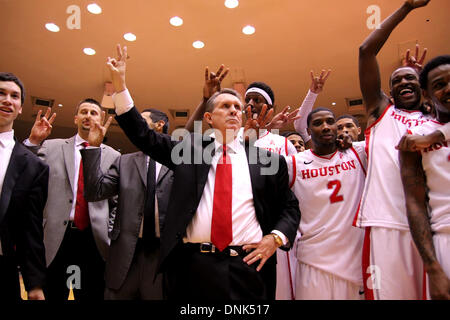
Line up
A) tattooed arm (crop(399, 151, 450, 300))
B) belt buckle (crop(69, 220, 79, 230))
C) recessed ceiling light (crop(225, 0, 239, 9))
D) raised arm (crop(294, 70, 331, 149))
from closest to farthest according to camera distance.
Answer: tattooed arm (crop(399, 151, 450, 300)), belt buckle (crop(69, 220, 79, 230)), raised arm (crop(294, 70, 331, 149)), recessed ceiling light (crop(225, 0, 239, 9))

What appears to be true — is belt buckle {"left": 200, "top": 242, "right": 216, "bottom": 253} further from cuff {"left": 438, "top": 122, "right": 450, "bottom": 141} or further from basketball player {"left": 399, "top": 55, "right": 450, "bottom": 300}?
cuff {"left": 438, "top": 122, "right": 450, "bottom": 141}

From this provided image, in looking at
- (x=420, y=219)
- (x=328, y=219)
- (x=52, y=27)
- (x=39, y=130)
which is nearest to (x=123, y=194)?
(x=39, y=130)

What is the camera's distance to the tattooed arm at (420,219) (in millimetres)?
1499

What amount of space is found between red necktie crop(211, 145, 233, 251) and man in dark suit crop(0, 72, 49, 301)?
0.96m

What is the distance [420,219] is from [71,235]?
2236 millimetres

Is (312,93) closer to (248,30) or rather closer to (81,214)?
(81,214)

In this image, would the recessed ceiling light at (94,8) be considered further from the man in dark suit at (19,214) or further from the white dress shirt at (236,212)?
the white dress shirt at (236,212)

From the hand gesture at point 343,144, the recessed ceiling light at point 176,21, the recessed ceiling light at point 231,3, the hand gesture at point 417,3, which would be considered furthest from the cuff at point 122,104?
the recessed ceiling light at point 176,21

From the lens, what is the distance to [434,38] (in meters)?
5.38

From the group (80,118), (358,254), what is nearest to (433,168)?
(358,254)

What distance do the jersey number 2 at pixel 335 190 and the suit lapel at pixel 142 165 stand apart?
1.24 meters

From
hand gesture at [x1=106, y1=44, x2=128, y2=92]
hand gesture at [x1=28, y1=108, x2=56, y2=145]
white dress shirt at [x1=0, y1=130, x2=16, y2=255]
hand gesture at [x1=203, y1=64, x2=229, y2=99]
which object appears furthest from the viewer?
hand gesture at [x1=28, y1=108, x2=56, y2=145]

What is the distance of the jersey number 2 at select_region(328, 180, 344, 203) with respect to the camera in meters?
2.18

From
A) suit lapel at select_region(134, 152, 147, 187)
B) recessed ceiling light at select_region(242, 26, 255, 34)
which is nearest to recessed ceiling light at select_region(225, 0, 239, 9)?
recessed ceiling light at select_region(242, 26, 255, 34)
